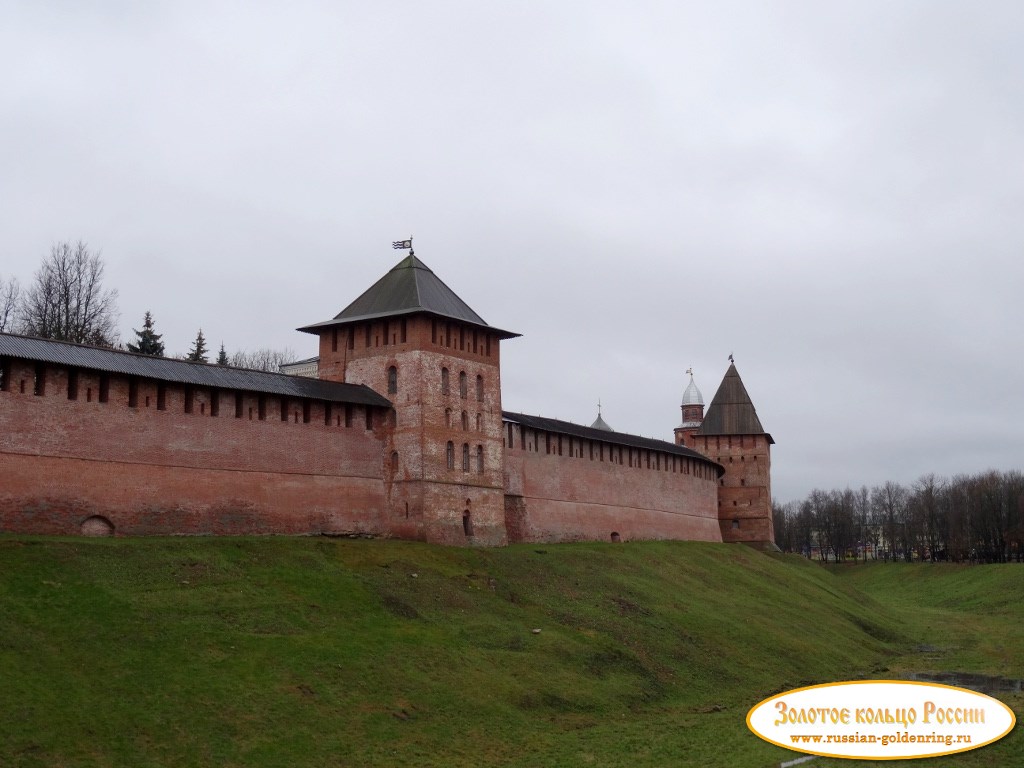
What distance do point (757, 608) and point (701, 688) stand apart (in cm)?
1153

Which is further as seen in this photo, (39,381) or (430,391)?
(430,391)

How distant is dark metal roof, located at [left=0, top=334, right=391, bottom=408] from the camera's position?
89.0ft

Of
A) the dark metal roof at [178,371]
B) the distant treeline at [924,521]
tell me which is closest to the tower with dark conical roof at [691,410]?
the distant treeline at [924,521]

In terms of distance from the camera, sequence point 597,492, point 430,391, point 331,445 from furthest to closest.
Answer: point 597,492 → point 430,391 → point 331,445

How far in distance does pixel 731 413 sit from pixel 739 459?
2.66 m

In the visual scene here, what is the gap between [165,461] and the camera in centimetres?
2903

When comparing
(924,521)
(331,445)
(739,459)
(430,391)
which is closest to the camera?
(331,445)

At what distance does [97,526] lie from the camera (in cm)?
2739

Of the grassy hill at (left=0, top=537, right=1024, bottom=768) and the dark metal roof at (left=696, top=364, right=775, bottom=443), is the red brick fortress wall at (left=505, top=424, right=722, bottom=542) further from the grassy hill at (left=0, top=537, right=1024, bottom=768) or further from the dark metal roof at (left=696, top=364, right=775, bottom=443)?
the dark metal roof at (left=696, top=364, right=775, bottom=443)

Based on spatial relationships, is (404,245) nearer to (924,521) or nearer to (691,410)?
(691,410)

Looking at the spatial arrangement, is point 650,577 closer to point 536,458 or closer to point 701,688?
point 536,458

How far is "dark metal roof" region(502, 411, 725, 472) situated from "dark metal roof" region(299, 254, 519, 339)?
13.6 feet

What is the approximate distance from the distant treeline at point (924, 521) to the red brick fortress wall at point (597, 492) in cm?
3410

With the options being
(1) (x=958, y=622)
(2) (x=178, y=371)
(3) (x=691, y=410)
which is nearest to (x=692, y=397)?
(3) (x=691, y=410)
